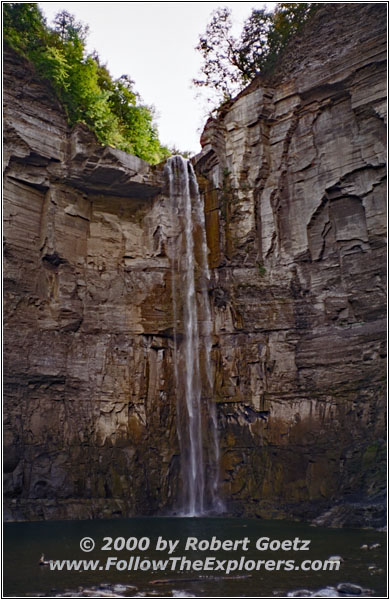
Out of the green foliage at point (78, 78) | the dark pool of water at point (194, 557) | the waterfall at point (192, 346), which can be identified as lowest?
the dark pool of water at point (194, 557)

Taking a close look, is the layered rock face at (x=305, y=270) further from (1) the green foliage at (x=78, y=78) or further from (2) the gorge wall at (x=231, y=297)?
(1) the green foliage at (x=78, y=78)

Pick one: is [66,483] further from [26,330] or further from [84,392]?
[26,330]

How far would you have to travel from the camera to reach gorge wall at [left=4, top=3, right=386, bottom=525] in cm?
1958

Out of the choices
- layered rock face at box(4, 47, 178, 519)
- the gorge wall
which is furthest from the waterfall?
layered rock face at box(4, 47, 178, 519)

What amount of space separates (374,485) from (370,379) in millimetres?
3328

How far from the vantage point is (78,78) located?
81.7ft

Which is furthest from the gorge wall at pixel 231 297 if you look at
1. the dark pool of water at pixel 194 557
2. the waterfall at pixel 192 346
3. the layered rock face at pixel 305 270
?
the dark pool of water at pixel 194 557

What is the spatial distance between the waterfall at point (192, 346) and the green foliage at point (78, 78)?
12.6 ft

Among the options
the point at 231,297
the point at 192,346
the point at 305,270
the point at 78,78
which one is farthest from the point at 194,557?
the point at 78,78

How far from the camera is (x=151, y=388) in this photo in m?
22.6

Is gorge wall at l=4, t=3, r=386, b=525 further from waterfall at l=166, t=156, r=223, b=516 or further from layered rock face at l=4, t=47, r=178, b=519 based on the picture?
waterfall at l=166, t=156, r=223, b=516

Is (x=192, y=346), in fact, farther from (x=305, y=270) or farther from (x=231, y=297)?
(x=305, y=270)

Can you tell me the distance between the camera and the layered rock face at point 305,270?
19047 millimetres

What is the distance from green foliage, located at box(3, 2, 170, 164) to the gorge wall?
108 cm
